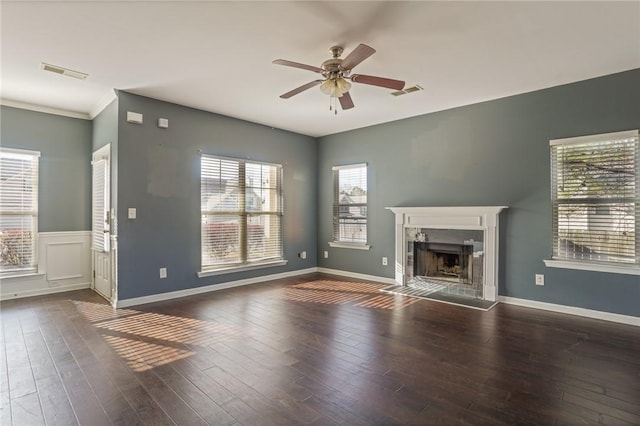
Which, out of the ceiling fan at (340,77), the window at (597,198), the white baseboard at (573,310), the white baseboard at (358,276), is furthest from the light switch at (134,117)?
the white baseboard at (573,310)

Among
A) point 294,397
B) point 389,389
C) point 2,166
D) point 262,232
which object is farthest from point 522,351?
point 2,166

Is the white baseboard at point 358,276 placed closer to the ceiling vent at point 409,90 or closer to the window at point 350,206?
the window at point 350,206

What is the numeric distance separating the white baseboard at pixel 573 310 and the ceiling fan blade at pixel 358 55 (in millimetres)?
3505

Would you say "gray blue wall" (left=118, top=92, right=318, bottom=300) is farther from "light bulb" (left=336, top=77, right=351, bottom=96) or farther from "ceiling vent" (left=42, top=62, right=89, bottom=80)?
"light bulb" (left=336, top=77, right=351, bottom=96)

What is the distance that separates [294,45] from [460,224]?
320cm

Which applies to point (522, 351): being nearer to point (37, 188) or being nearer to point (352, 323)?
point (352, 323)

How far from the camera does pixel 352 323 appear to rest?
357 centimetres

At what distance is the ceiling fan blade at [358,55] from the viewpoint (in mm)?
2464

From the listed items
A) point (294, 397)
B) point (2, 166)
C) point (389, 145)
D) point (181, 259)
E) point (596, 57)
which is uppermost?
point (596, 57)

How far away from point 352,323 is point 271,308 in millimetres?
1071

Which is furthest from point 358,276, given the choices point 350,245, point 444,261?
point 444,261

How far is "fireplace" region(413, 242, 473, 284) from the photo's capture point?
4.71 m

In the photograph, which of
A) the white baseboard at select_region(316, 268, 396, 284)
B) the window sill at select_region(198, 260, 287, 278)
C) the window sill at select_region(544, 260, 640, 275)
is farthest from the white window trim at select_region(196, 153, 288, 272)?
the window sill at select_region(544, 260, 640, 275)

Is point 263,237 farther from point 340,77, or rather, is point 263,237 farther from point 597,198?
point 597,198
